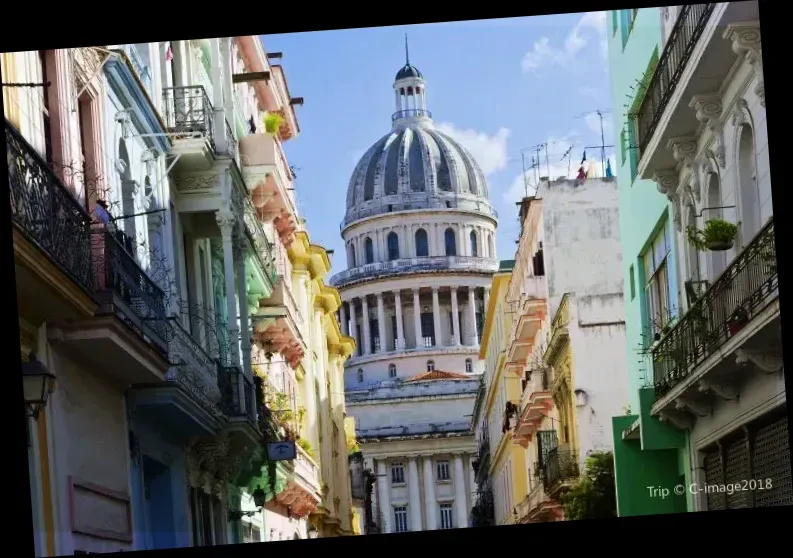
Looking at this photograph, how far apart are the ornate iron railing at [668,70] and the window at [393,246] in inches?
114

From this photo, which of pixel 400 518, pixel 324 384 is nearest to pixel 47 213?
pixel 400 518

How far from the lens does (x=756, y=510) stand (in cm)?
930

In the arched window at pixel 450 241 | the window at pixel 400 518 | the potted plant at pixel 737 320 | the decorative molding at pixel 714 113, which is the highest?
the decorative molding at pixel 714 113

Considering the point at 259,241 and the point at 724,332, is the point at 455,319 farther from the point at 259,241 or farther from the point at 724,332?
the point at 724,332

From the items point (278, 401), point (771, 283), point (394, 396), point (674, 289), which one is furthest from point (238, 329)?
point (771, 283)

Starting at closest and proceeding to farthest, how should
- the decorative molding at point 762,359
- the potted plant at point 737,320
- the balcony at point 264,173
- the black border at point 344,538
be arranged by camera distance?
the black border at point 344,538
the decorative molding at point 762,359
the potted plant at point 737,320
the balcony at point 264,173

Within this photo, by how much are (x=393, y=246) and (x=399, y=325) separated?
739 millimetres

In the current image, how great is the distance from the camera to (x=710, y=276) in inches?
448

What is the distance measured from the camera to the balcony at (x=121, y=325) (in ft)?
34.4

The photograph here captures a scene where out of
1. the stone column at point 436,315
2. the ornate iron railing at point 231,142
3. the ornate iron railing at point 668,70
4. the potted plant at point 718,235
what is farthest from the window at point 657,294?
the ornate iron railing at point 231,142

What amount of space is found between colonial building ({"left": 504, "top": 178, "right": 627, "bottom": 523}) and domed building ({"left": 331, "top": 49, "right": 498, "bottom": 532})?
33 centimetres

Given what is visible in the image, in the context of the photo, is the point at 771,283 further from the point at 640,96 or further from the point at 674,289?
the point at 640,96

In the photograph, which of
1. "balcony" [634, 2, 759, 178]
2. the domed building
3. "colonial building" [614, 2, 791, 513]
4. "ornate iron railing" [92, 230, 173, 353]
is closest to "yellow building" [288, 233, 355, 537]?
the domed building

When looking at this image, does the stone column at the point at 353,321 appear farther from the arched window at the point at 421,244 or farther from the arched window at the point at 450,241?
the arched window at the point at 421,244
